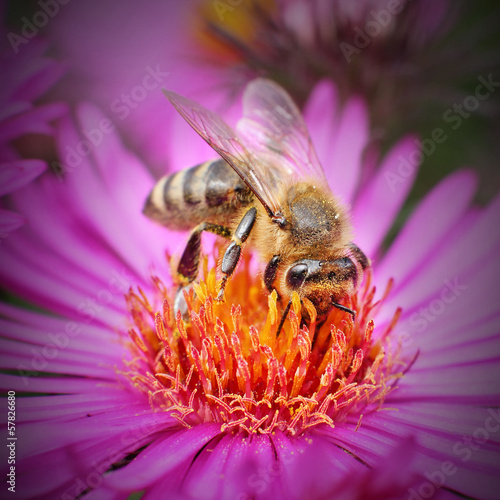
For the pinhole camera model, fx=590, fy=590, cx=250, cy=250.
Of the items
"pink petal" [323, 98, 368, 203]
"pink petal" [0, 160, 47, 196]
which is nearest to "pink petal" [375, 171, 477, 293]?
"pink petal" [323, 98, 368, 203]

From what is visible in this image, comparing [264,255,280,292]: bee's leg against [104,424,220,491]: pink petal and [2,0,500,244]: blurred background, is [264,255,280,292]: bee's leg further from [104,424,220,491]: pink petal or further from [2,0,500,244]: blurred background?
[2,0,500,244]: blurred background

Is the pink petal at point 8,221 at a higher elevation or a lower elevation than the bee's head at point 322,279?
higher

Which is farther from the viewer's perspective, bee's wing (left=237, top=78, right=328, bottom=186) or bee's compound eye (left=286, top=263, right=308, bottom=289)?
bee's wing (left=237, top=78, right=328, bottom=186)

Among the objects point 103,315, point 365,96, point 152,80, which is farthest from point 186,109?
point 152,80

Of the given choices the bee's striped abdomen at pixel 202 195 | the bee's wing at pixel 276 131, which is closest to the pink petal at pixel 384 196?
the bee's wing at pixel 276 131

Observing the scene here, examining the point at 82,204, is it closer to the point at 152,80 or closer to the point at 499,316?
the point at 152,80

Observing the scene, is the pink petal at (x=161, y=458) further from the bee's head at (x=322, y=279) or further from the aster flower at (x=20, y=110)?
the aster flower at (x=20, y=110)
